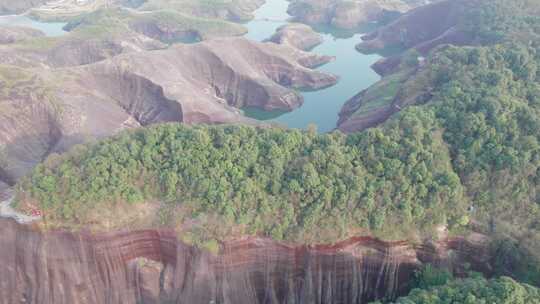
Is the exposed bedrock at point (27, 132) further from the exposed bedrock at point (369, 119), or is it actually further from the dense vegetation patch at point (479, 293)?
the dense vegetation patch at point (479, 293)

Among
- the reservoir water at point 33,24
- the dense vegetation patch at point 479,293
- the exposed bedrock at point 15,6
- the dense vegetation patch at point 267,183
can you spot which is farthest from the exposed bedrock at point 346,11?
the dense vegetation patch at point 479,293

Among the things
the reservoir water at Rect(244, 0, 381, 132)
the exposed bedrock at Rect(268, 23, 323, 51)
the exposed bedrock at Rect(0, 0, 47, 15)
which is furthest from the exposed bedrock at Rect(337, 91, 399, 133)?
the exposed bedrock at Rect(0, 0, 47, 15)

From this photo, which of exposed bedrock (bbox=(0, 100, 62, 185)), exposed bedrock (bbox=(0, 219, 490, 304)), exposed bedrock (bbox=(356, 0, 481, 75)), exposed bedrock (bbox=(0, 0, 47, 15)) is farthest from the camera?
exposed bedrock (bbox=(0, 0, 47, 15))

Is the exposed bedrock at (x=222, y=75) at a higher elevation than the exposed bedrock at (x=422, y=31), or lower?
lower

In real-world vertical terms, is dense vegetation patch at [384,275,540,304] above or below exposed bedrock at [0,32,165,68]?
below

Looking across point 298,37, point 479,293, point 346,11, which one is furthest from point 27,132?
point 346,11

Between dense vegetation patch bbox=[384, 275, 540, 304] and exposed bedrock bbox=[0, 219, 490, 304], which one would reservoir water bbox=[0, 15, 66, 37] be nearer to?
exposed bedrock bbox=[0, 219, 490, 304]

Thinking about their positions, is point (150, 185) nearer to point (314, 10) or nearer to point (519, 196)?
point (519, 196)
